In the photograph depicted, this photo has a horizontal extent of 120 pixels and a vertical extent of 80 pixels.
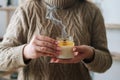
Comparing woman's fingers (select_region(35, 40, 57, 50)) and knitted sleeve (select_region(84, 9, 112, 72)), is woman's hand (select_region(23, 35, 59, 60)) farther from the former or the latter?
knitted sleeve (select_region(84, 9, 112, 72))

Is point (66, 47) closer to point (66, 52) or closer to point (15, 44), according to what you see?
point (66, 52)

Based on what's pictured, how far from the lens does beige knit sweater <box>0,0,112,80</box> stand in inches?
36.1

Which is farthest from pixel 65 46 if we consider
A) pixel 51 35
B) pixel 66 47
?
pixel 51 35

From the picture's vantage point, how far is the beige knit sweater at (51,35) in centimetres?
92

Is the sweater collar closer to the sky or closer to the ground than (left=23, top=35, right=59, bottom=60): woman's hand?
closer to the sky

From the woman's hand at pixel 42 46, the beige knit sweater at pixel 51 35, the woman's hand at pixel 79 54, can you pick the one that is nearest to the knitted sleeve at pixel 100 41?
the beige knit sweater at pixel 51 35

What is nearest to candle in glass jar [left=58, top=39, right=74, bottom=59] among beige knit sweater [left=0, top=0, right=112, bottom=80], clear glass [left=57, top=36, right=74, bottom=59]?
clear glass [left=57, top=36, right=74, bottom=59]

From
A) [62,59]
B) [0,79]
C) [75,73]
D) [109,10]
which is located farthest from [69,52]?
[0,79]

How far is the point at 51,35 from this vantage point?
0.95 metres

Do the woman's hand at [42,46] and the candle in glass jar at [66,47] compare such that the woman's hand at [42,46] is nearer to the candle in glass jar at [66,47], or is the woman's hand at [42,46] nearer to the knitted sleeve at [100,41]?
the candle in glass jar at [66,47]

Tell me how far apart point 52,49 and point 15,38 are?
182 mm

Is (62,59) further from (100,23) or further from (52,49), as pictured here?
(100,23)

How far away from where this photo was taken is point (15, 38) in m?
0.92

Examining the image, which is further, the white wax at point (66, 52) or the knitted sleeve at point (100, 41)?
the knitted sleeve at point (100, 41)
